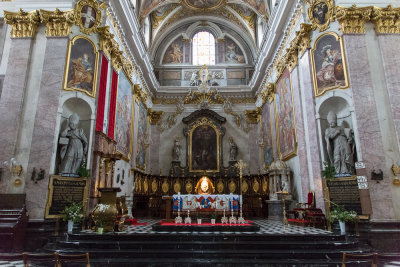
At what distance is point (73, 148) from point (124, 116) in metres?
4.49

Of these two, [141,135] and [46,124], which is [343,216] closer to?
[46,124]

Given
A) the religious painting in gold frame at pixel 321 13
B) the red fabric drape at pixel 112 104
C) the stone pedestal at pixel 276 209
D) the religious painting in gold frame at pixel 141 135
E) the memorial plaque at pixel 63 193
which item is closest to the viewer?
the memorial plaque at pixel 63 193

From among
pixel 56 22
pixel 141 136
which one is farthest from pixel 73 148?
pixel 141 136

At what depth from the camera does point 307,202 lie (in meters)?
10.1

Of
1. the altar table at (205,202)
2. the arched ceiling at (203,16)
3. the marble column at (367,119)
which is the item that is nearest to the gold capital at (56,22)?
the altar table at (205,202)

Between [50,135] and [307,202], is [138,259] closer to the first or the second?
[50,135]

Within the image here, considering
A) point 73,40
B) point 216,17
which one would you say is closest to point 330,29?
point 73,40

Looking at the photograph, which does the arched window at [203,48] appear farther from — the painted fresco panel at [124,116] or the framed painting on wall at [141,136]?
the painted fresco panel at [124,116]

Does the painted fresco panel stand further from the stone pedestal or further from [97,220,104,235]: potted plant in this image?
the stone pedestal

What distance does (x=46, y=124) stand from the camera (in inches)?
349

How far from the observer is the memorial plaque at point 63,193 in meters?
8.35

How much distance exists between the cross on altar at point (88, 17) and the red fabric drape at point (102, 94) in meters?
1.27

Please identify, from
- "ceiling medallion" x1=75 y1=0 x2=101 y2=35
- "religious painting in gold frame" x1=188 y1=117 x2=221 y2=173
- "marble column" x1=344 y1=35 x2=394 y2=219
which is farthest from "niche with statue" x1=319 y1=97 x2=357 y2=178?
"religious painting in gold frame" x1=188 y1=117 x2=221 y2=173

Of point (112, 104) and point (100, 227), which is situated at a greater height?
point (112, 104)
